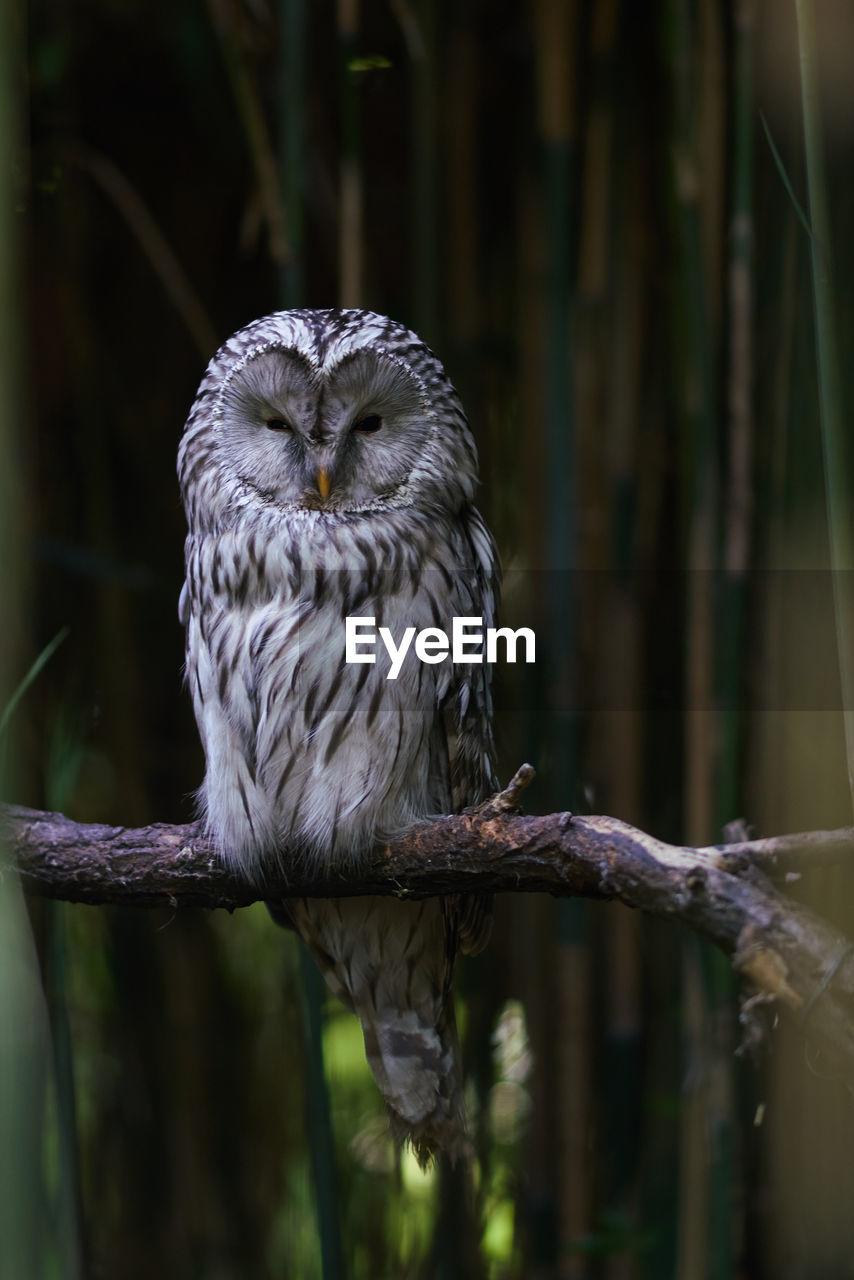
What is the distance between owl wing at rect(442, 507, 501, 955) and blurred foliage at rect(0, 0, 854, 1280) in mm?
159

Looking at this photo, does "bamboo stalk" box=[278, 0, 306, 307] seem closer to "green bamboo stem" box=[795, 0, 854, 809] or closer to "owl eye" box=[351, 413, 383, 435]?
"owl eye" box=[351, 413, 383, 435]

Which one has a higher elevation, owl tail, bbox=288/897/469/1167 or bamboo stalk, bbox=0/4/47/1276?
bamboo stalk, bbox=0/4/47/1276

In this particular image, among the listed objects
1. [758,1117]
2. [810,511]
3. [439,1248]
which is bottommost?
[439,1248]

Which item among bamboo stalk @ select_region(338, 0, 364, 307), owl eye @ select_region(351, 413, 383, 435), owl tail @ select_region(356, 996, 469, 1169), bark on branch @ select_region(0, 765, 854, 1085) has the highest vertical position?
bamboo stalk @ select_region(338, 0, 364, 307)

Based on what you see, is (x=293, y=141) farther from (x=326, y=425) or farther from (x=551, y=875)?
(x=551, y=875)

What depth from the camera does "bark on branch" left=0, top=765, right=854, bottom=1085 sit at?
2.37ft

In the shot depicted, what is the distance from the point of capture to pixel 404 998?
4.56 ft

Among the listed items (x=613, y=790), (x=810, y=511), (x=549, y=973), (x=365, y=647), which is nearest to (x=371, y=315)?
(x=365, y=647)

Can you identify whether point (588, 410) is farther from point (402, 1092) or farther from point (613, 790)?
point (402, 1092)

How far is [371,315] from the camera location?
125 centimetres

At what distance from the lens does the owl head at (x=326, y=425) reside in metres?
1.21

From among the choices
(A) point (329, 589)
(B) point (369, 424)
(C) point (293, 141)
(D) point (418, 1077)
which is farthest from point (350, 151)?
(D) point (418, 1077)

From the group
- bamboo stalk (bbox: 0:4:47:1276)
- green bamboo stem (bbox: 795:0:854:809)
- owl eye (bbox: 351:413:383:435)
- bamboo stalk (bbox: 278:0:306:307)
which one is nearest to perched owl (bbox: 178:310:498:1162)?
owl eye (bbox: 351:413:383:435)

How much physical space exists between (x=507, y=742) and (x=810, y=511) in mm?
663
